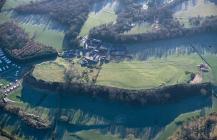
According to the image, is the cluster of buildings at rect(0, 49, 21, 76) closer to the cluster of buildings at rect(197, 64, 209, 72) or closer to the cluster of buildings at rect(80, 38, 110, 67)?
the cluster of buildings at rect(80, 38, 110, 67)

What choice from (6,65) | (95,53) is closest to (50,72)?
(6,65)

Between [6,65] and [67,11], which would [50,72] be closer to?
[6,65]

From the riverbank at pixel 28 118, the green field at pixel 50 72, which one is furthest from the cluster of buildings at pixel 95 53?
the riverbank at pixel 28 118

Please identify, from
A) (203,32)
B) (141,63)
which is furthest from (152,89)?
(203,32)

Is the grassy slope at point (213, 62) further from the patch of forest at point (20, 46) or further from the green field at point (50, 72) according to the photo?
the patch of forest at point (20, 46)

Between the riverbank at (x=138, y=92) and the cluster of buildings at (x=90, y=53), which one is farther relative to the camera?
the cluster of buildings at (x=90, y=53)

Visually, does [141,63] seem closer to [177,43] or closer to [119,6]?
[177,43]
